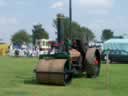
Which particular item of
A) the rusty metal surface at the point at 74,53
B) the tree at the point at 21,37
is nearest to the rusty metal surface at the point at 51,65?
the rusty metal surface at the point at 74,53

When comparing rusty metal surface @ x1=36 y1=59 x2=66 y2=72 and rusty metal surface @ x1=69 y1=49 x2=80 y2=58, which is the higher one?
rusty metal surface @ x1=69 y1=49 x2=80 y2=58

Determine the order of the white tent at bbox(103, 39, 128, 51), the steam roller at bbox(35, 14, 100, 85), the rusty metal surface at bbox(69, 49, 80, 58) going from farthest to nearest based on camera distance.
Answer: the white tent at bbox(103, 39, 128, 51) < the rusty metal surface at bbox(69, 49, 80, 58) < the steam roller at bbox(35, 14, 100, 85)

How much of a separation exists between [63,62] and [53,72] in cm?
56

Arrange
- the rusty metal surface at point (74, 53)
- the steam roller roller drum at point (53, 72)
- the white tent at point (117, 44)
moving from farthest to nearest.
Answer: the white tent at point (117, 44) → the rusty metal surface at point (74, 53) → the steam roller roller drum at point (53, 72)

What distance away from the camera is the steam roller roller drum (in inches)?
615

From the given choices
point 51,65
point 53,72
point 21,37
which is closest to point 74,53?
point 51,65

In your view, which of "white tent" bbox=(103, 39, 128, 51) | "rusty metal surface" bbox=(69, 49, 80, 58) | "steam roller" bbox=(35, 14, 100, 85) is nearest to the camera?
"steam roller" bbox=(35, 14, 100, 85)

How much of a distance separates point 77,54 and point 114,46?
1119 inches

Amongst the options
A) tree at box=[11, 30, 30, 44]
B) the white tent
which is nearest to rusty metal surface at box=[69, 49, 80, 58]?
the white tent

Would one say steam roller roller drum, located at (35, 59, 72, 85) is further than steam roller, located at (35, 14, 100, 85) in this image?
No

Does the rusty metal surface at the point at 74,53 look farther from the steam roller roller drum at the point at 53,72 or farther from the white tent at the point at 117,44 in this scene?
the white tent at the point at 117,44

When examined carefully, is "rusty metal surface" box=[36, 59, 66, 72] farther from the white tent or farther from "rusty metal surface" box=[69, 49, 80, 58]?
the white tent

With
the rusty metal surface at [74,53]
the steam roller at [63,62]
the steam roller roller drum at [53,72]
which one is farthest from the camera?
the rusty metal surface at [74,53]

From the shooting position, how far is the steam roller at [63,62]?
15734 mm
